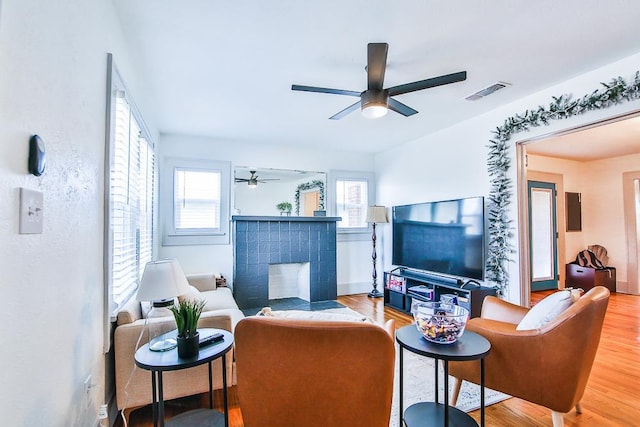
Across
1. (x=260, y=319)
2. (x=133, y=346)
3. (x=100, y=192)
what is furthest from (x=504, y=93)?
(x=133, y=346)

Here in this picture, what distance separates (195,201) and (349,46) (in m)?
3.37

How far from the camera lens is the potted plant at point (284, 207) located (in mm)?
5250

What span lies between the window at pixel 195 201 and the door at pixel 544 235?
5.48 m

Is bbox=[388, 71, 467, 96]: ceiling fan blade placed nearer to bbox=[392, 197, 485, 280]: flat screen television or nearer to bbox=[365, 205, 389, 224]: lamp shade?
bbox=[392, 197, 485, 280]: flat screen television

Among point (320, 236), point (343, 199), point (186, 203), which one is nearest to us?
point (186, 203)

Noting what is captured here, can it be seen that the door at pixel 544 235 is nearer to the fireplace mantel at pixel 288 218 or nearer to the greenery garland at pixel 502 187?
the greenery garland at pixel 502 187

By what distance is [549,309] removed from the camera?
6.53ft

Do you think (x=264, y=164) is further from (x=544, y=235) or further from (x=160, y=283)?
(x=544, y=235)

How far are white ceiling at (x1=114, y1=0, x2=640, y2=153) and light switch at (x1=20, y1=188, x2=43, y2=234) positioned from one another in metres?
1.50

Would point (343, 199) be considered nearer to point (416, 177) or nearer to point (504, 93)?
point (416, 177)

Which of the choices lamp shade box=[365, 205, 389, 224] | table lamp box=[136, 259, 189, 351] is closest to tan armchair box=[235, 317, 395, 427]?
table lamp box=[136, 259, 189, 351]

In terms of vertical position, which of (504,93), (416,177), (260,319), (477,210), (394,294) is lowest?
(394,294)

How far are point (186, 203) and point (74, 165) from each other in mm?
3514

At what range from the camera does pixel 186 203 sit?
4.79m
